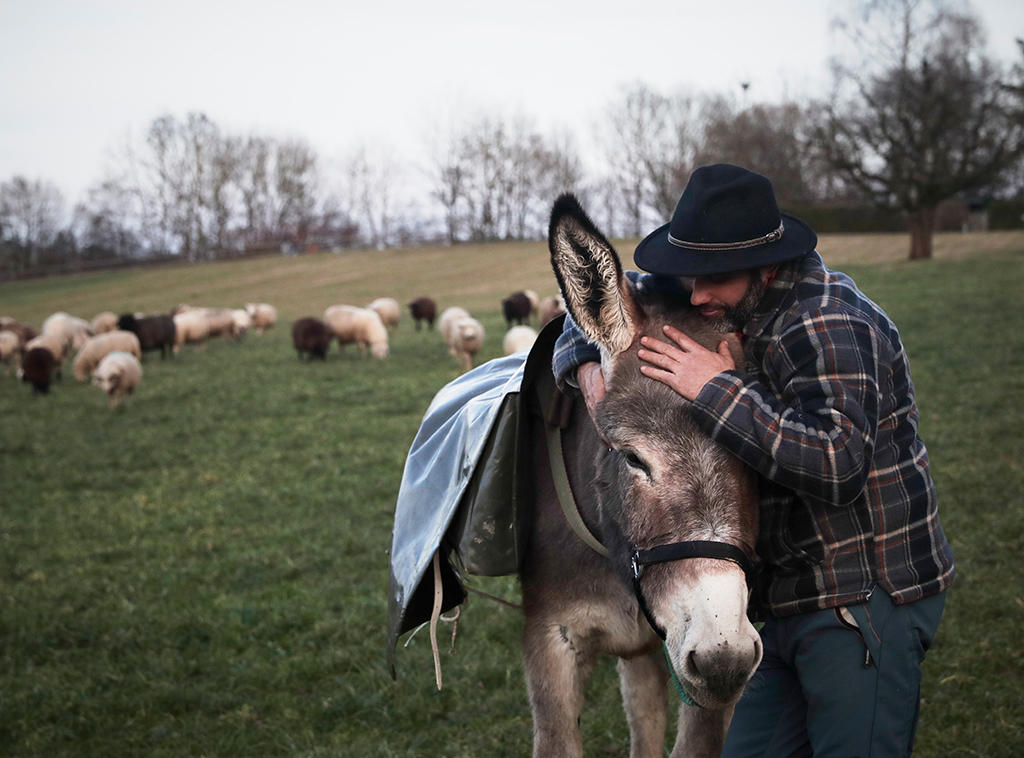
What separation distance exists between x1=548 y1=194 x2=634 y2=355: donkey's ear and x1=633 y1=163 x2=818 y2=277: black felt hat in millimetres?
164

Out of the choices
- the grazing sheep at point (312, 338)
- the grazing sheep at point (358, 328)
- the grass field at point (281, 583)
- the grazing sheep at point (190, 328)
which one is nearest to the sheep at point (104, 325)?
the grazing sheep at point (190, 328)

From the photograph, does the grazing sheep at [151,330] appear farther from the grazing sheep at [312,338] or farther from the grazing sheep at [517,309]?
the grazing sheep at [517,309]

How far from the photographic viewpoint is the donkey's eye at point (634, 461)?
7.26ft

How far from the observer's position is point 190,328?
1064 inches

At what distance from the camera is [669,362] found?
7.45ft

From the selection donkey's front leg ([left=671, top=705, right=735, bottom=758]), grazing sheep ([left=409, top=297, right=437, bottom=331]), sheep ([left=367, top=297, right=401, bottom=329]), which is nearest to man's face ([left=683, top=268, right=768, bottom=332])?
donkey's front leg ([left=671, top=705, right=735, bottom=758])

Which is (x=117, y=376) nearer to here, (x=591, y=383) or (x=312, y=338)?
(x=312, y=338)

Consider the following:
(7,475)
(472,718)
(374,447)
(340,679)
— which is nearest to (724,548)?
(472,718)

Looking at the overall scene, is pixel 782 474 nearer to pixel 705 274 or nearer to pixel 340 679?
pixel 705 274

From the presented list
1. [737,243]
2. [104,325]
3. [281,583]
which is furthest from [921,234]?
[737,243]

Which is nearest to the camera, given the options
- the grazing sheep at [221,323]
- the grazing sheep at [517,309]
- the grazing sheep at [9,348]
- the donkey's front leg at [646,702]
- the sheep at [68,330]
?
A: the donkey's front leg at [646,702]

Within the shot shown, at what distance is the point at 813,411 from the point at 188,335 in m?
27.4

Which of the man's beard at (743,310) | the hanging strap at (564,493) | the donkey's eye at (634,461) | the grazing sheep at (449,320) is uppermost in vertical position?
the man's beard at (743,310)

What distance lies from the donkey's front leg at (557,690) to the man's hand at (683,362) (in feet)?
3.46
